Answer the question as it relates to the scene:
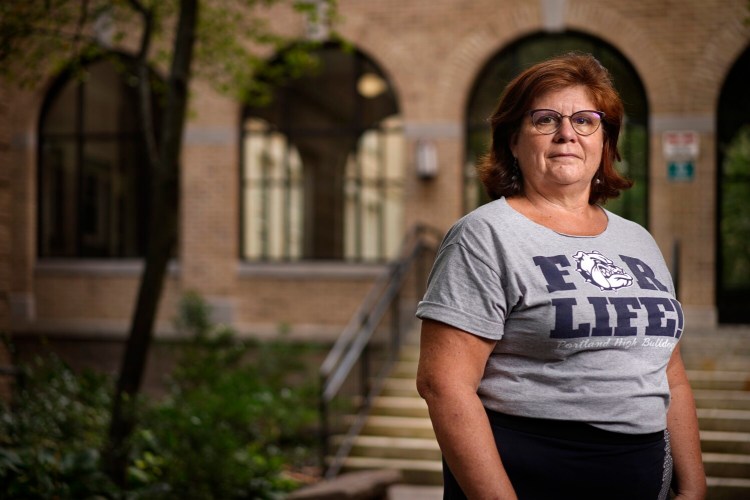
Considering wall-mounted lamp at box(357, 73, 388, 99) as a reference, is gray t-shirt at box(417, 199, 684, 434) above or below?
below

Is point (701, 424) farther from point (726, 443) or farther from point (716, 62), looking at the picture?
point (716, 62)

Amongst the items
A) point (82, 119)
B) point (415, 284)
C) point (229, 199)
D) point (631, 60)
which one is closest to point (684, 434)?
point (415, 284)

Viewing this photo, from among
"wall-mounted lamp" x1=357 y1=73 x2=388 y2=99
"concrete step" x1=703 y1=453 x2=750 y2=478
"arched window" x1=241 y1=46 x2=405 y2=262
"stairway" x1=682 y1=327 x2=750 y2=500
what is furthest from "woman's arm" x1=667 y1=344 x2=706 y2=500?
"wall-mounted lamp" x1=357 y1=73 x2=388 y2=99

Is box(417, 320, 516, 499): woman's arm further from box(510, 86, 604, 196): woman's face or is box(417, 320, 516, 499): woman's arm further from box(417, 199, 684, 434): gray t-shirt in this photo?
box(510, 86, 604, 196): woman's face

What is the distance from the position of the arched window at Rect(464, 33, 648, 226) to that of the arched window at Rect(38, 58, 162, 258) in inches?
196

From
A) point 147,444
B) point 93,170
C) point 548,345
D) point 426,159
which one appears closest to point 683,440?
point 548,345

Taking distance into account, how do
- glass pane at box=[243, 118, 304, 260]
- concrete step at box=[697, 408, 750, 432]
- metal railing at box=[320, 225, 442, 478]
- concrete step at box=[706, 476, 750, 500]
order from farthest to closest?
1. glass pane at box=[243, 118, 304, 260]
2. metal railing at box=[320, 225, 442, 478]
3. concrete step at box=[697, 408, 750, 432]
4. concrete step at box=[706, 476, 750, 500]

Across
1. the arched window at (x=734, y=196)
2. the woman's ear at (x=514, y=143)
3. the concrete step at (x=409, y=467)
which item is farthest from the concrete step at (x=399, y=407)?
the woman's ear at (x=514, y=143)

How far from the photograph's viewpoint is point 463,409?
7.02ft

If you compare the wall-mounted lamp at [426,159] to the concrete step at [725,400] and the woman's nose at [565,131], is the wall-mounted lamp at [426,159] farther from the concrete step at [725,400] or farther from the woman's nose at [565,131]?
the woman's nose at [565,131]

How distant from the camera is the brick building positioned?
1213 centimetres

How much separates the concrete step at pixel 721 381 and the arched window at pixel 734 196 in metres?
2.29

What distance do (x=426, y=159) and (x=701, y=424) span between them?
5.32m

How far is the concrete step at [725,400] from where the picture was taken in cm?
920
